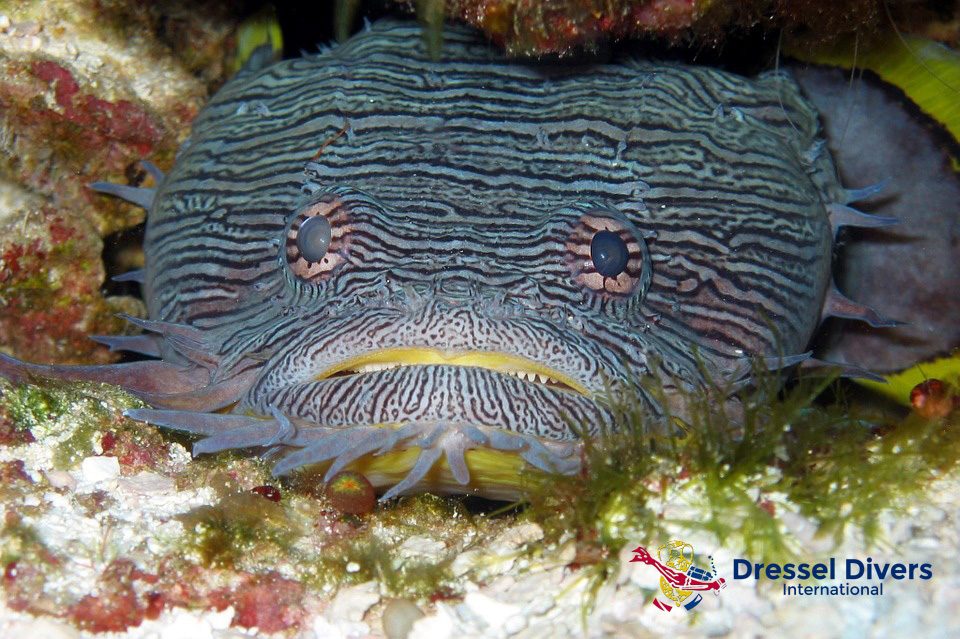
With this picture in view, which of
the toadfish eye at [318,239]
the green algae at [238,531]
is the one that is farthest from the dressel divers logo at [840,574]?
the toadfish eye at [318,239]

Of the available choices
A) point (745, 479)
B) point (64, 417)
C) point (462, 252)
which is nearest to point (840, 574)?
point (745, 479)

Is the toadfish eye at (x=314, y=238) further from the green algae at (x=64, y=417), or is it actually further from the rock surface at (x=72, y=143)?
the rock surface at (x=72, y=143)

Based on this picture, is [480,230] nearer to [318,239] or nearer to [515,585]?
[318,239]

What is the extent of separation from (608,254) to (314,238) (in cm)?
154

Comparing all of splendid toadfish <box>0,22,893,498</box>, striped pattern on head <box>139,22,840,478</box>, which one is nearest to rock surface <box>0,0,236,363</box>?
splendid toadfish <box>0,22,893,498</box>

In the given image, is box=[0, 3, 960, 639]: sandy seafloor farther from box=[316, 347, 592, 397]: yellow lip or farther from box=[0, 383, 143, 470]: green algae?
box=[316, 347, 592, 397]: yellow lip

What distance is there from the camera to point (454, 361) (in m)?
3.33

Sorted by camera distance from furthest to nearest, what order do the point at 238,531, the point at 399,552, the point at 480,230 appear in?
the point at 480,230, the point at 399,552, the point at 238,531

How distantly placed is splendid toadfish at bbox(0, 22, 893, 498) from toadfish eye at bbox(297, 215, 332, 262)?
11 millimetres

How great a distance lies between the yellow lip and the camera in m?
3.30

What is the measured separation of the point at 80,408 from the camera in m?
3.60

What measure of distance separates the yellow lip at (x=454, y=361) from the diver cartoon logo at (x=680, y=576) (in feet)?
2.76

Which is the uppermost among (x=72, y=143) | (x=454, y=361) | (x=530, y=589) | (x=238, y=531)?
(x=72, y=143)

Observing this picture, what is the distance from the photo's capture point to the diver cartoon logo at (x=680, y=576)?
262cm
